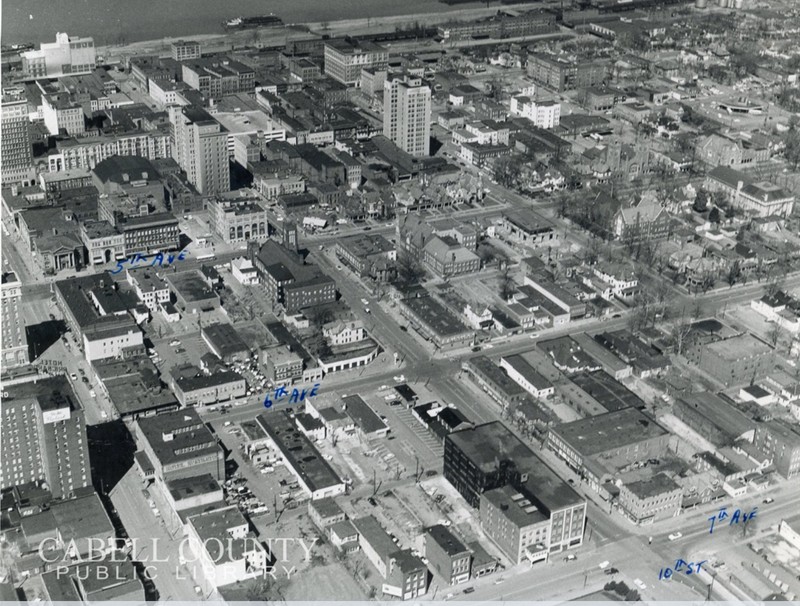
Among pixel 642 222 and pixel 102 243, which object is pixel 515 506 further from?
pixel 102 243

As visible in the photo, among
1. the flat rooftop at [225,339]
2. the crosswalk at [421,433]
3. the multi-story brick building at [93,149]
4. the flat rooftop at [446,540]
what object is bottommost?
the crosswalk at [421,433]

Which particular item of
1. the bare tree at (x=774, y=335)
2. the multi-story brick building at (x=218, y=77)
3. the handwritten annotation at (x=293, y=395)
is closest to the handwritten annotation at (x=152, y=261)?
the handwritten annotation at (x=293, y=395)

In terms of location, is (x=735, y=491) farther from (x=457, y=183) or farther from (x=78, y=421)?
(x=457, y=183)

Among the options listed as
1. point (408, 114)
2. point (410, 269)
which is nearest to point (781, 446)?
point (410, 269)

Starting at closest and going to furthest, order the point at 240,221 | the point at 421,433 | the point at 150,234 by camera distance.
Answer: the point at 421,433 < the point at 150,234 < the point at 240,221

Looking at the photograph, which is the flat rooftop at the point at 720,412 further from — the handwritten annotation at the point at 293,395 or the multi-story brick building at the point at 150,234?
the multi-story brick building at the point at 150,234

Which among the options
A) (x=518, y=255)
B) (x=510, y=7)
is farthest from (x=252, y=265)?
(x=510, y=7)
